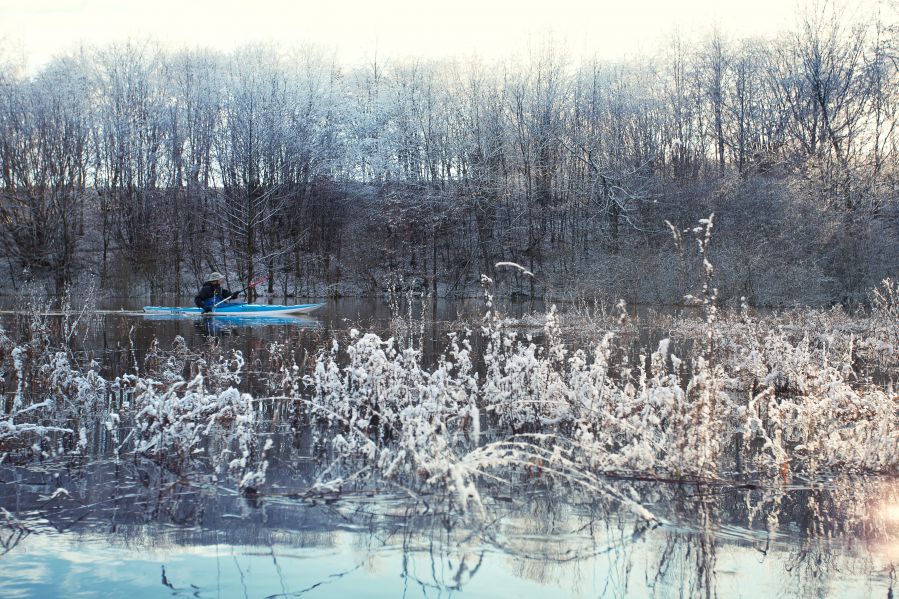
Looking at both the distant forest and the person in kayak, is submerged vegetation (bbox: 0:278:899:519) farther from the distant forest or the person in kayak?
the distant forest

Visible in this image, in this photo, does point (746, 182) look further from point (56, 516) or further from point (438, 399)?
point (56, 516)

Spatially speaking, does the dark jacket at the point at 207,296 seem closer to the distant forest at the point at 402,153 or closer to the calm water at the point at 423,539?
the distant forest at the point at 402,153

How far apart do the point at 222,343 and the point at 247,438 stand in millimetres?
9661

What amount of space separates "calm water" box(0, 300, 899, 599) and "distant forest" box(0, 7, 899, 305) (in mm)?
28197

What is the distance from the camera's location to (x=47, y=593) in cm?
385

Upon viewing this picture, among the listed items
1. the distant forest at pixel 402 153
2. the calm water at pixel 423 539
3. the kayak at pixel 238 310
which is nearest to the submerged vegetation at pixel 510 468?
the calm water at pixel 423 539

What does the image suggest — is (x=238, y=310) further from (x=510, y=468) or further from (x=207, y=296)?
(x=510, y=468)

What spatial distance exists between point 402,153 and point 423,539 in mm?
36898

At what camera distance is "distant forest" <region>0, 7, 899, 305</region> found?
34.3 metres

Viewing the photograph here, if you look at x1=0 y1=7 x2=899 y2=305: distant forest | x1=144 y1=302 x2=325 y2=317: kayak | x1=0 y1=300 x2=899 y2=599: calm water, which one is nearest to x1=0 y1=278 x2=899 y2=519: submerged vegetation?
x1=0 y1=300 x2=899 y2=599: calm water

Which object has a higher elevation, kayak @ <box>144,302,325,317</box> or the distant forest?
the distant forest

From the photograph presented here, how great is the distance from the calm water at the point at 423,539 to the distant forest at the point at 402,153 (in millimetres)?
28197

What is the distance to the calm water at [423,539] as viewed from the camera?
4023 mm

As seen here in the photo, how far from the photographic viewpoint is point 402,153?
1585 inches
